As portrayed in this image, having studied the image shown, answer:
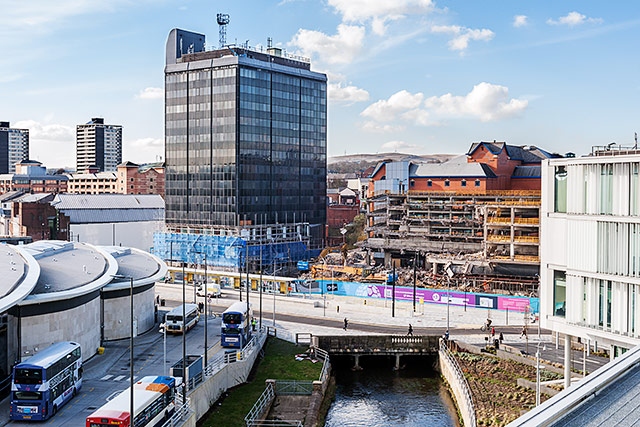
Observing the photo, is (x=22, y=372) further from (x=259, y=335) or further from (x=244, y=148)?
(x=244, y=148)

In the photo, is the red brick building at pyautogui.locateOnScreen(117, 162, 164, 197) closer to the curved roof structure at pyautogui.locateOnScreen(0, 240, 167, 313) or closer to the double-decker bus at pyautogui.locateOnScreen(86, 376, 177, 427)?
the curved roof structure at pyautogui.locateOnScreen(0, 240, 167, 313)

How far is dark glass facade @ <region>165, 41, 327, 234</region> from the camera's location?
11162 cm

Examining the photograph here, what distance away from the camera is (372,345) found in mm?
59750

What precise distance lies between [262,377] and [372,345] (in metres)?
13.7

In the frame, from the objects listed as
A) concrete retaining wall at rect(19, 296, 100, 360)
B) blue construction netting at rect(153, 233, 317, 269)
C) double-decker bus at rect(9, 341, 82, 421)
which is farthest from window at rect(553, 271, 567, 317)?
blue construction netting at rect(153, 233, 317, 269)

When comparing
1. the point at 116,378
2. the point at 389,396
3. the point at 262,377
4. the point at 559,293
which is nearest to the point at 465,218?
the point at 389,396

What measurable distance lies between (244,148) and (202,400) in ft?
247

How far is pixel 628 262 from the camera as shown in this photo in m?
32.3

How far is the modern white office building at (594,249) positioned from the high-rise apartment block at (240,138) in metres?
78.4

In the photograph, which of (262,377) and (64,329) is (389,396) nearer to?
(262,377)

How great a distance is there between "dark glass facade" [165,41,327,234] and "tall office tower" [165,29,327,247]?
0.54ft

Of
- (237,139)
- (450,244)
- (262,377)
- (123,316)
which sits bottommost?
(262,377)

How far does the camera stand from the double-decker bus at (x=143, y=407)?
96.2ft

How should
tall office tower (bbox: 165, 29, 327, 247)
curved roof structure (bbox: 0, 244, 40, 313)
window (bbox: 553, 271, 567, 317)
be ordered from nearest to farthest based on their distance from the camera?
window (bbox: 553, 271, 567, 317), curved roof structure (bbox: 0, 244, 40, 313), tall office tower (bbox: 165, 29, 327, 247)
